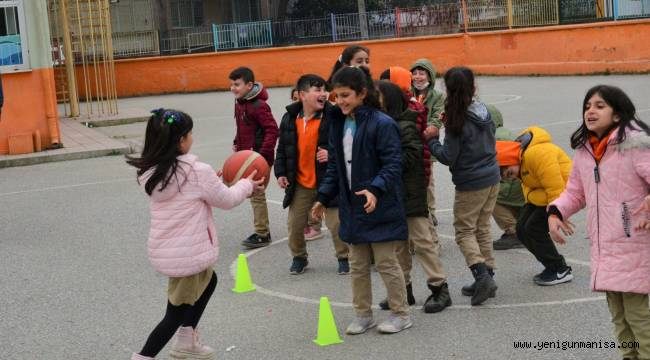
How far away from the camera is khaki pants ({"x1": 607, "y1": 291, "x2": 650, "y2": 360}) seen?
187 inches

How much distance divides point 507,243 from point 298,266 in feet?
6.05

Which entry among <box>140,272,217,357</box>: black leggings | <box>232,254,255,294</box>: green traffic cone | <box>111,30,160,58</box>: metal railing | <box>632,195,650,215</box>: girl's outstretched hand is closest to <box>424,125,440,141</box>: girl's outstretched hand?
<box>232,254,255,294</box>: green traffic cone

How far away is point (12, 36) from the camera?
15805 millimetres

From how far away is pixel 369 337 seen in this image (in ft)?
20.2

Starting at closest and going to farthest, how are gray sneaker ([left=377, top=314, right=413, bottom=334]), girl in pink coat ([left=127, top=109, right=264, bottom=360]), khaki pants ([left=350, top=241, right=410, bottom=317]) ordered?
girl in pink coat ([left=127, top=109, right=264, bottom=360])
khaki pants ([left=350, top=241, right=410, bottom=317])
gray sneaker ([left=377, top=314, right=413, bottom=334])

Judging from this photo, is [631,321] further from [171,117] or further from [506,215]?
[506,215]

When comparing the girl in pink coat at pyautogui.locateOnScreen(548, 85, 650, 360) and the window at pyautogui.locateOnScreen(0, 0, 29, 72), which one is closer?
the girl in pink coat at pyautogui.locateOnScreen(548, 85, 650, 360)

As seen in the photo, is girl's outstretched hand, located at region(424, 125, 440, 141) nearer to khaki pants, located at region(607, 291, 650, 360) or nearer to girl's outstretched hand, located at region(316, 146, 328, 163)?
girl's outstretched hand, located at region(316, 146, 328, 163)

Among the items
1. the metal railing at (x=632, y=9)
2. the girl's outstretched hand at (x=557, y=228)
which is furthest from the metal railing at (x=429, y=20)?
the girl's outstretched hand at (x=557, y=228)

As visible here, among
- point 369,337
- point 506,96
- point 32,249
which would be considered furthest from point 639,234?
point 506,96

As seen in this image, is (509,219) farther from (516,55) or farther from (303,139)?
(516,55)

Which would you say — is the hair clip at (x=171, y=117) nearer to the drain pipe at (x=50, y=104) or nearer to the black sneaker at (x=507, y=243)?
the black sneaker at (x=507, y=243)

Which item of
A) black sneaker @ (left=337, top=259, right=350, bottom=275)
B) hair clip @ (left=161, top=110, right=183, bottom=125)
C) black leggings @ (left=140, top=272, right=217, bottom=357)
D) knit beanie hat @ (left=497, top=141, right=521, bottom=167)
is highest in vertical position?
hair clip @ (left=161, top=110, right=183, bottom=125)

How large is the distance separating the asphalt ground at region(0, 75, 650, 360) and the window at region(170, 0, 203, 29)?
3264 centimetres
